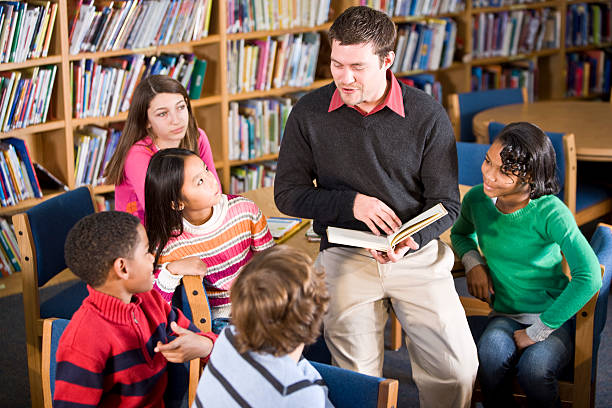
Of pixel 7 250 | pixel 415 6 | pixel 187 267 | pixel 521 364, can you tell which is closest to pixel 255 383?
pixel 187 267

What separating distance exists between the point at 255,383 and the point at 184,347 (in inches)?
14.5

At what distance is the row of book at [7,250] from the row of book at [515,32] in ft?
10.6

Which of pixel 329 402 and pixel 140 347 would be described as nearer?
pixel 329 402

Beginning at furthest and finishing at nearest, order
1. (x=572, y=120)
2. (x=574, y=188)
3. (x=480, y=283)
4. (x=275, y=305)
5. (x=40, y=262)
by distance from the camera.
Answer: (x=572, y=120) < (x=574, y=188) < (x=40, y=262) < (x=480, y=283) < (x=275, y=305)

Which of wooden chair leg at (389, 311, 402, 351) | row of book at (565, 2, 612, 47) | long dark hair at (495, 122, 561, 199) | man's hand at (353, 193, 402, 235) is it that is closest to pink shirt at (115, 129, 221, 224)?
man's hand at (353, 193, 402, 235)

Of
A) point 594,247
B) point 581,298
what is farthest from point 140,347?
point 594,247

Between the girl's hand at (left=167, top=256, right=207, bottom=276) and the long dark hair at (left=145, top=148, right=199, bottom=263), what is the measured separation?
106 mm

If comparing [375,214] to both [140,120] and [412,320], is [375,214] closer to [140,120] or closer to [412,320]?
[412,320]

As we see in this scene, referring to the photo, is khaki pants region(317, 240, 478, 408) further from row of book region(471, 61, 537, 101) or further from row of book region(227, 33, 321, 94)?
row of book region(471, 61, 537, 101)

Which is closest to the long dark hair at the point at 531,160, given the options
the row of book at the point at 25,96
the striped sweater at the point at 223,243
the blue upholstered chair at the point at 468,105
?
the striped sweater at the point at 223,243

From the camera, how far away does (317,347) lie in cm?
219

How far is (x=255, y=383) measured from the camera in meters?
1.34

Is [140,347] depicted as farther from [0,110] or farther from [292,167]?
[0,110]

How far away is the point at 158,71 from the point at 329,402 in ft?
8.79
